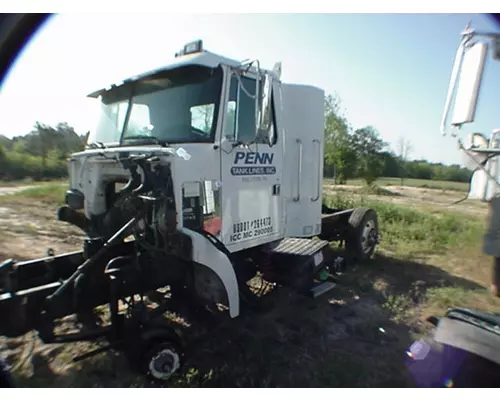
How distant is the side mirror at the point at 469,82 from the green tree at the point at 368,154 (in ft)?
83.0

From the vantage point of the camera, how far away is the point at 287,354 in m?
3.58

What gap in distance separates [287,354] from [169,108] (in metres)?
2.87

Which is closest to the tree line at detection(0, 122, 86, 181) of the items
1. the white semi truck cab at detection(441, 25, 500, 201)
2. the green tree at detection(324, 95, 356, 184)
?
the green tree at detection(324, 95, 356, 184)

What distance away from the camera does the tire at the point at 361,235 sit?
6.53 metres

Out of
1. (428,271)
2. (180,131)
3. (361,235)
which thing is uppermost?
(180,131)

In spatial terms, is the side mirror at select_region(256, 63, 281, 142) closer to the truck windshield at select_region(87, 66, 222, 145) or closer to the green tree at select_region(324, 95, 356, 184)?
the truck windshield at select_region(87, 66, 222, 145)

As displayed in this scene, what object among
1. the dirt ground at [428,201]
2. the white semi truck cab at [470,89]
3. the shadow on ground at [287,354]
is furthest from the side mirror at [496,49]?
the dirt ground at [428,201]

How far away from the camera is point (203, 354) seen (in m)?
3.56

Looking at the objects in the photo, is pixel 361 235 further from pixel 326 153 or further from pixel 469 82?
pixel 326 153

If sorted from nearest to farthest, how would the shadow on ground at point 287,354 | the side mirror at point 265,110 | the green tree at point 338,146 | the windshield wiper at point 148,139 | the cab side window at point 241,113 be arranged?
the shadow on ground at point 287,354
the side mirror at point 265,110
the windshield wiper at point 148,139
the cab side window at point 241,113
the green tree at point 338,146

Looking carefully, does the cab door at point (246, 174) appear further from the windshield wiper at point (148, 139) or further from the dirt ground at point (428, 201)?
the dirt ground at point (428, 201)

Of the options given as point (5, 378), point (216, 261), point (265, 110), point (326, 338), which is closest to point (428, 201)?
point (326, 338)

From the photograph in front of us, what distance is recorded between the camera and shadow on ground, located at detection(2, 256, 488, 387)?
3143mm

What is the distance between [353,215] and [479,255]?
2978mm
